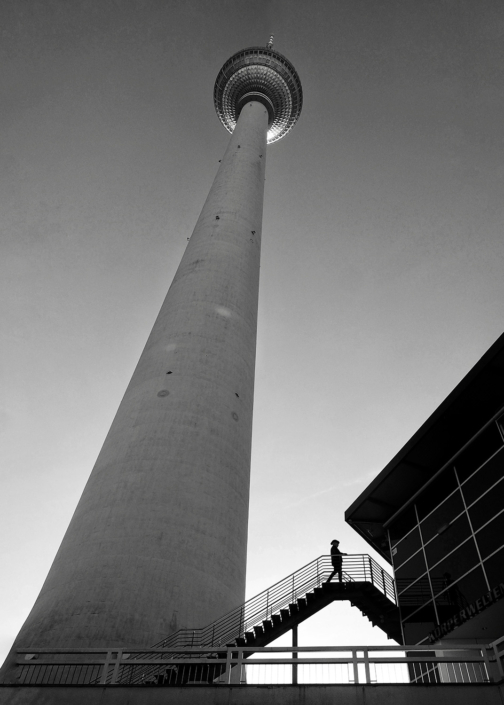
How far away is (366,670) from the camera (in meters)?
13.6

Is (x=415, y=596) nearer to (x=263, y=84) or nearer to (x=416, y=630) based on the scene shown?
(x=416, y=630)

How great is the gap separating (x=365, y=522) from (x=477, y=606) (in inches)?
305

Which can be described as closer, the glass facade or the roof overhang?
the glass facade

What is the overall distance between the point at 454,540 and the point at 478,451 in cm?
321

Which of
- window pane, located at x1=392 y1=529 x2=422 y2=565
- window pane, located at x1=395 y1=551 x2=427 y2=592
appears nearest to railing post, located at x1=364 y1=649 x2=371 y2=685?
window pane, located at x1=395 y1=551 x2=427 y2=592

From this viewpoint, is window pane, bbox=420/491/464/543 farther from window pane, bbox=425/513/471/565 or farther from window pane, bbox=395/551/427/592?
window pane, bbox=395/551/427/592

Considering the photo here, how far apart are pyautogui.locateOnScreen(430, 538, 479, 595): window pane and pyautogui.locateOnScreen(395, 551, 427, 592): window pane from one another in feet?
2.52

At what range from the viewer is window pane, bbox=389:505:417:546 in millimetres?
23844

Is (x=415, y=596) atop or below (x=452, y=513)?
below

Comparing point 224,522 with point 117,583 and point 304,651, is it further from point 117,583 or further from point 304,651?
point 304,651

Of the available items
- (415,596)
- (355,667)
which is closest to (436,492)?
(415,596)

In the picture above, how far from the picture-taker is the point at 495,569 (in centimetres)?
1820

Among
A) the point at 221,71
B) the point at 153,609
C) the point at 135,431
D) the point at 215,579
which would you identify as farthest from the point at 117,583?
the point at 221,71

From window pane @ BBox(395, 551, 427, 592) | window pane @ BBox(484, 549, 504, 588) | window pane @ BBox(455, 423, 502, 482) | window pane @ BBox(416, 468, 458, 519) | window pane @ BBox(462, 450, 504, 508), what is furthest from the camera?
window pane @ BBox(416, 468, 458, 519)
